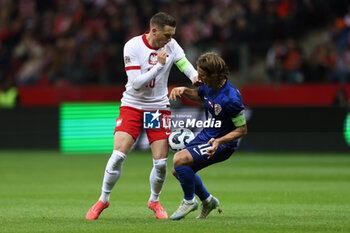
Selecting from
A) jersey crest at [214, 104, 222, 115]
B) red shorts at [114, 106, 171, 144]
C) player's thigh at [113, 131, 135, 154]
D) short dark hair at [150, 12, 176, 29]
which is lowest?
player's thigh at [113, 131, 135, 154]

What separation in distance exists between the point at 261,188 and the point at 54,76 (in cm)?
1184

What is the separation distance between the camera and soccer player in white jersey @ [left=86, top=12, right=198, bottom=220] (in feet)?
27.9

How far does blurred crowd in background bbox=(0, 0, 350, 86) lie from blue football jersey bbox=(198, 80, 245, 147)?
477 inches

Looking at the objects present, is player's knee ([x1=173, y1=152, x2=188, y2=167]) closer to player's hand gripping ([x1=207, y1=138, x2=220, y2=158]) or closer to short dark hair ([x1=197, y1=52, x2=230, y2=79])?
player's hand gripping ([x1=207, y1=138, x2=220, y2=158])

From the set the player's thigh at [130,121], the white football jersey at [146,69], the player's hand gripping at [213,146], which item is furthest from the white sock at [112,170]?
the player's hand gripping at [213,146]

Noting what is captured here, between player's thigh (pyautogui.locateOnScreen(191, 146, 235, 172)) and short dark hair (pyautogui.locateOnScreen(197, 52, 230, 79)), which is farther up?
short dark hair (pyautogui.locateOnScreen(197, 52, 230, 79))

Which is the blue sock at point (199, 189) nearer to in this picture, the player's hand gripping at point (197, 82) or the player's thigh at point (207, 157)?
the player's thigh at point (207, 157)

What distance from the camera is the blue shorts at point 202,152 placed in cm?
823

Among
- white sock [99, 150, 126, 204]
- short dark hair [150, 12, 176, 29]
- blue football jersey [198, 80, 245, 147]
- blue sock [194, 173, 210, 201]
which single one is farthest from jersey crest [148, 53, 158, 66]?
blue sock [194, 173, 210, 201]

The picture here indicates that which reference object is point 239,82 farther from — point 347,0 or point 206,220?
point 206,220

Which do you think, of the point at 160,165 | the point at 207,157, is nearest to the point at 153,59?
the point at 160,165

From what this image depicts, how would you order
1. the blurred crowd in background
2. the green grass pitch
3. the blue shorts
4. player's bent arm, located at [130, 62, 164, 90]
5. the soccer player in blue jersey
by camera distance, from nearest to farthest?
the green grass pitch → the soccer player in blue jersey → the blue shorts → player's bent arm, located at [130, 62, 164, 90] → the blurred crowd in background

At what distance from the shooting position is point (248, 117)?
2033cm

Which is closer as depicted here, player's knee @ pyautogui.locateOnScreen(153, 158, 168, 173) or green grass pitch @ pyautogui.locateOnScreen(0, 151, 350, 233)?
green grass pitch @ pyautogui.locateOnScreen(0, 151, 350, 233)
